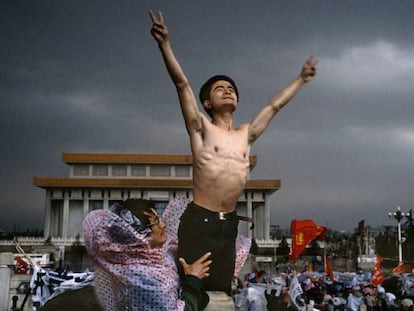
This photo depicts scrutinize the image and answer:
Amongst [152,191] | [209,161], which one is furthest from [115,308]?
[152,191]

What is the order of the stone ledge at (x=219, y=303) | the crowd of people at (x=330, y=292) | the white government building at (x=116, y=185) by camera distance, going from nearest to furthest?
the stone ledge at (x=219, y=303)
the crowd of people at (x=330, y=292)
the white government building at (x=116, y=185)

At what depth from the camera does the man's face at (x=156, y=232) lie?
268cm

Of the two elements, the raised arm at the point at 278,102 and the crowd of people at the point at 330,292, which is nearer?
the raised arm at the point at 278,102

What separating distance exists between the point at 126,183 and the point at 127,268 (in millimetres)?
38411

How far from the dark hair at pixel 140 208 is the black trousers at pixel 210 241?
0.96ft

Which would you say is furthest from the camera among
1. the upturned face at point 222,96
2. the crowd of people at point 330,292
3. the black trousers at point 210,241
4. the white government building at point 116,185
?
the white government building at point 116,185

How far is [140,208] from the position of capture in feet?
8.93

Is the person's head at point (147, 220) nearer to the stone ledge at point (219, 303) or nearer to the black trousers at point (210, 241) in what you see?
the black trousers at point (210, 241)

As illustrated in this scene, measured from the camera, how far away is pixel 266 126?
3.35m

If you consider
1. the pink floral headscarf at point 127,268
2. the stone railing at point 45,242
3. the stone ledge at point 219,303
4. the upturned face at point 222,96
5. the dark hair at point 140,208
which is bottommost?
the stone railing at point 45,242

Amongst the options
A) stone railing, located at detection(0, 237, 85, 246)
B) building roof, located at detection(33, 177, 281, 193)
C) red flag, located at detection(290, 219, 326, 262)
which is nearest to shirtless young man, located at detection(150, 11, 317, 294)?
red flag, located at detection(290, 219, 326, 262)

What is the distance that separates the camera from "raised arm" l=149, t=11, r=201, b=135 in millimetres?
2820

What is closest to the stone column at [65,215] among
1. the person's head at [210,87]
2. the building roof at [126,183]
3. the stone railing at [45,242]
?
the building roof at [126,183]

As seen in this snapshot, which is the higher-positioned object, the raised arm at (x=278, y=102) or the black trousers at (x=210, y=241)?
the raised arm at (x=278, y=102)
